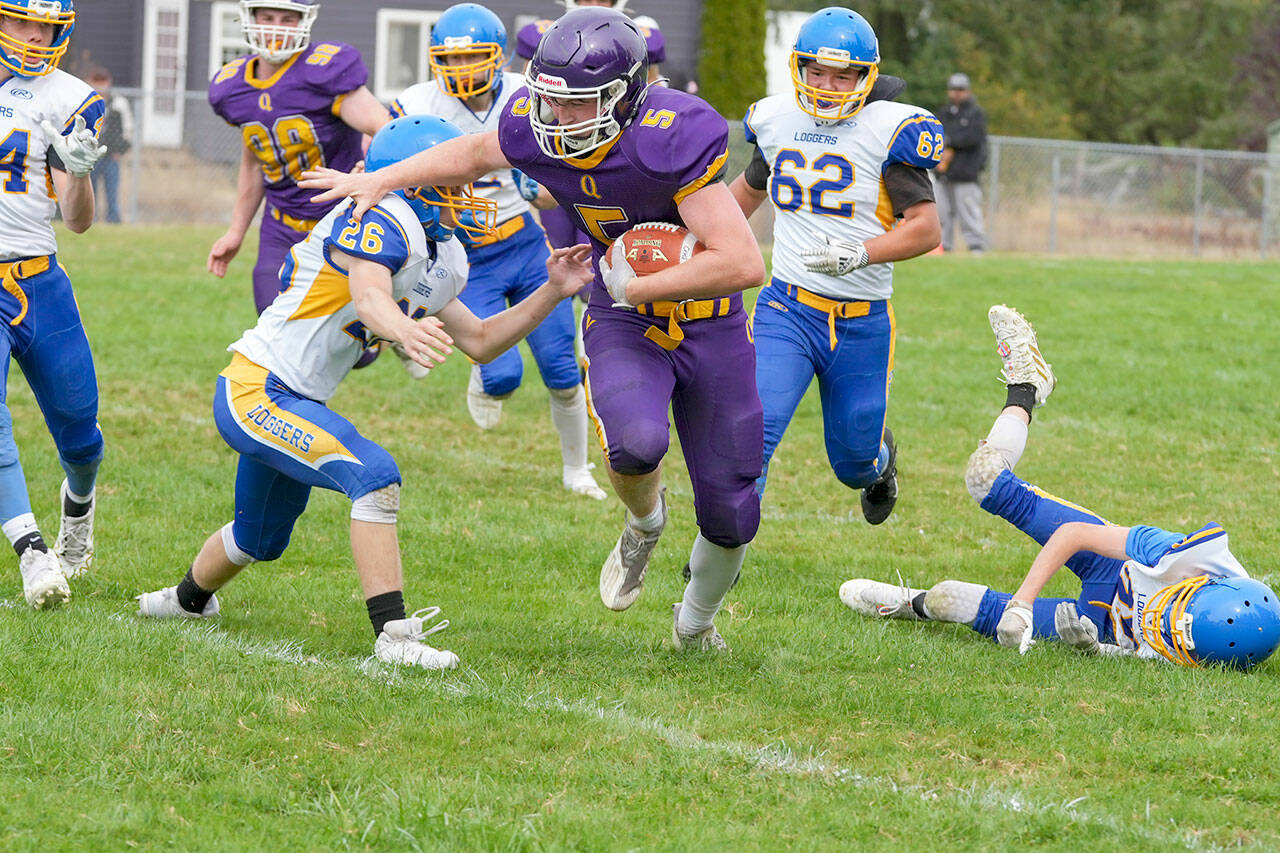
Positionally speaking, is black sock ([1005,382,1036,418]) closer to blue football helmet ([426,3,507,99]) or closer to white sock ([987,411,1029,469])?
white sock ([987,411,1029,469])

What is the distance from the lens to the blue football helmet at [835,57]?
5.83 m

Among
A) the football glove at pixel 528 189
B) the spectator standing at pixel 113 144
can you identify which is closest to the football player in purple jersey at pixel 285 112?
the football glove at pixel 528 189

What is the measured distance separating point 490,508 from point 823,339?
195 cm

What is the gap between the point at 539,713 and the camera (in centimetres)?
428

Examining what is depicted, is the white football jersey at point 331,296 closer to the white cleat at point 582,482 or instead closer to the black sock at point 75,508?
the black sock at point 75,508

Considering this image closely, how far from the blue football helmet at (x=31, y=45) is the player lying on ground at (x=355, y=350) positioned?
1.43 metres

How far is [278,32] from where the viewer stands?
23.7 feet

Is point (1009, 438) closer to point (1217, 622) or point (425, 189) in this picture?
point (1217, 622)

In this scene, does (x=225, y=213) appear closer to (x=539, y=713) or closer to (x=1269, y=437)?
(x=1269, y=437)

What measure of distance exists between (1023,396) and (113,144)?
50.2 ft

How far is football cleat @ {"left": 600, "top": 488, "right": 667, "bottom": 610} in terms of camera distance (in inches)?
195

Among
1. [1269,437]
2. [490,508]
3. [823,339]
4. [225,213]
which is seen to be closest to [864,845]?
[823,339]

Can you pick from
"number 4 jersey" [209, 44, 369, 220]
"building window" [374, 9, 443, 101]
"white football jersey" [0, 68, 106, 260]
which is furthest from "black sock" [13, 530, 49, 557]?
"building window" [374, 9, 443, 101]

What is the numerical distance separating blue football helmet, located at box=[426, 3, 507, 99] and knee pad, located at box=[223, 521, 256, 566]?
3.28 metres
